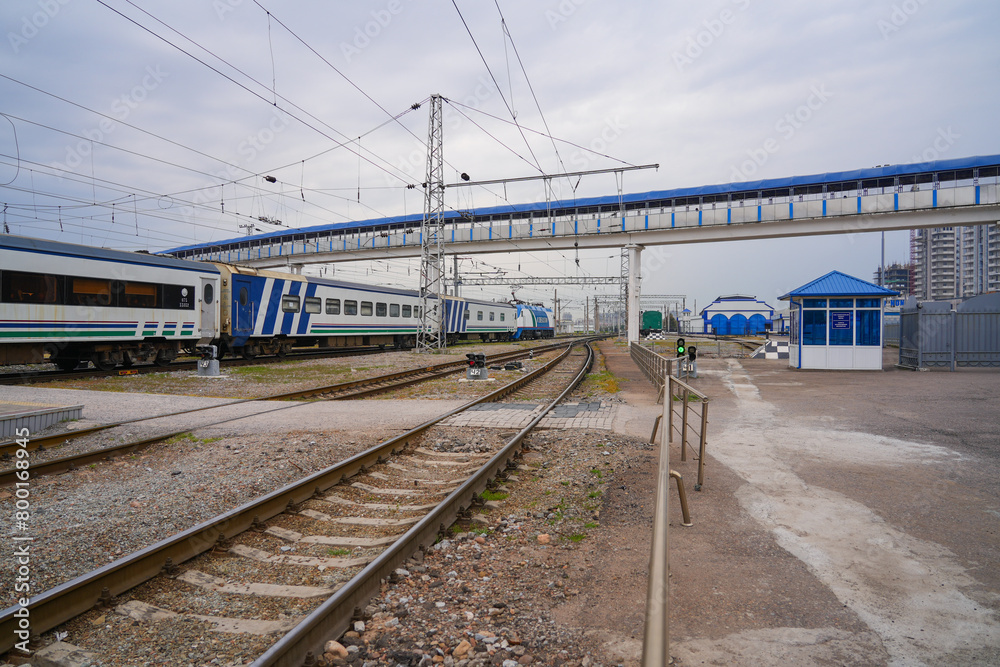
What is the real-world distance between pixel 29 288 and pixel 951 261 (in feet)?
596

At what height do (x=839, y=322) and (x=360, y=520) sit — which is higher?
(x=839, y=322)

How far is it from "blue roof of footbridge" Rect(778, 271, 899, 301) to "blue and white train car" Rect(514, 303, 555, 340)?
112 ft

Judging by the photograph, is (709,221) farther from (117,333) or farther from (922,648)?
(922,648)

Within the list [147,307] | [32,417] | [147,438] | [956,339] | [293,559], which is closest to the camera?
[293,559]

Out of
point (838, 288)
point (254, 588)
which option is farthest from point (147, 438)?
point (838, 288)

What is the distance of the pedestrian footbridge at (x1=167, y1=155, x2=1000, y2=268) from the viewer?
98.9 ft

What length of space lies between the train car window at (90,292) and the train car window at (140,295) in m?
0.47

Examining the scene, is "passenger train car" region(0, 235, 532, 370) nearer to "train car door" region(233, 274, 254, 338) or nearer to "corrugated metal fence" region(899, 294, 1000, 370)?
"train car door" region(233, 274, 254, 338)

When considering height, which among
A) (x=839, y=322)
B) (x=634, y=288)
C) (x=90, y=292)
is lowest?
(x=839, y=322)

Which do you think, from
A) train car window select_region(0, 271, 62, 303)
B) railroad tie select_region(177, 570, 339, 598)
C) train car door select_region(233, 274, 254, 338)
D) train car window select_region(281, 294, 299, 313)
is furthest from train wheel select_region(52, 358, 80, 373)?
railroad tie select_region(177, 570, 339, 598)

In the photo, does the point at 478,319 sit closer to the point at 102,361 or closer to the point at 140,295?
the point at 140,295

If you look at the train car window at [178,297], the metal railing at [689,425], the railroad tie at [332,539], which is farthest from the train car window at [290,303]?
the railroad tie at [332,539]

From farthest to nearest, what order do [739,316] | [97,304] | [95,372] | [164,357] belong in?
1. [739,316]
2. [164,357]
3. [95,372]
4. [97,304]

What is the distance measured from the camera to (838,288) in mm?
18031
